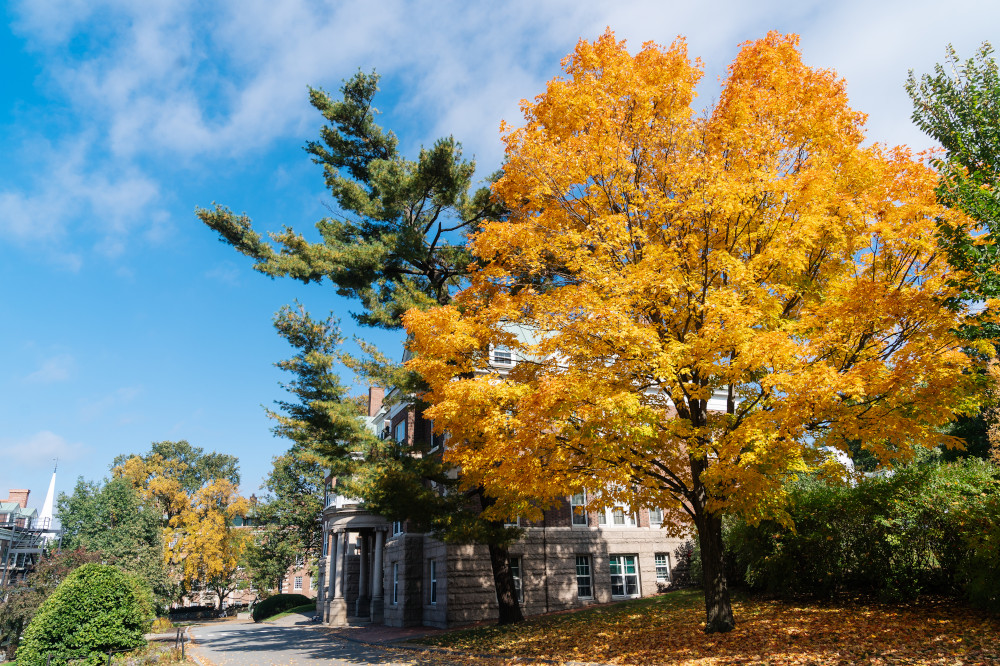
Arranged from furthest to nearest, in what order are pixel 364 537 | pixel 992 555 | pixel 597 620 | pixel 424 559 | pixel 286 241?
pixel 364 537 < pixel 424 559 < pixel 286 241 < pixel 597 620 < pixel 992 555

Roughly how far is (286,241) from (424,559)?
1624 cm

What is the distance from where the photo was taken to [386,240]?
2106 centimetres

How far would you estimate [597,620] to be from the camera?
19000 mm

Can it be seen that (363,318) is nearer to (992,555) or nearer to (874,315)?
(874,315)

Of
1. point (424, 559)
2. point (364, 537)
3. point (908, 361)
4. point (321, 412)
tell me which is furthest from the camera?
point (364, 537)

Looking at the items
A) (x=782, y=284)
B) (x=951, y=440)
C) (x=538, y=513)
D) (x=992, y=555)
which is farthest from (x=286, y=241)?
(x=992, y=555)

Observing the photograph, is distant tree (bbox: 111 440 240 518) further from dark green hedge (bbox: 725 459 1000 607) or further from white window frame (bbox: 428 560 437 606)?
dark green hedge (bbox: 725 459 1000 607)

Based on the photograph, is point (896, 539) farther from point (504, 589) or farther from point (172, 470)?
point (172, 470)

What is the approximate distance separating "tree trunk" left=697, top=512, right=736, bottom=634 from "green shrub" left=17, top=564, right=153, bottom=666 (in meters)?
15.4

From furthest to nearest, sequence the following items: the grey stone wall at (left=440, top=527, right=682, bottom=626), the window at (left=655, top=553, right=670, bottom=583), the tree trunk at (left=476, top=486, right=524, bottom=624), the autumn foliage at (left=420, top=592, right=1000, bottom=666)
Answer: the window at (left=655, top=553, right=670, bottom=583) < the grey stone wall at (left=440, top=527, right=682, bottom=626) < the tree trunk at (left=476, top=486, right=524, bottom=624) < the autumn foliage at (left=420, top=592, right=1000, bottom=666)

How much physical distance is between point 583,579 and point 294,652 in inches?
516

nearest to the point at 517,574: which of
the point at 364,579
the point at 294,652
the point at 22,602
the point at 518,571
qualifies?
the point at 518,571

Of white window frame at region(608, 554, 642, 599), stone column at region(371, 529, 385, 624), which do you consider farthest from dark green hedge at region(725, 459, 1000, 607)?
stone column at region(371, 529, 385, 624)

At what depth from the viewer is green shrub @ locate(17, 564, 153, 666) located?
15.2 meters
